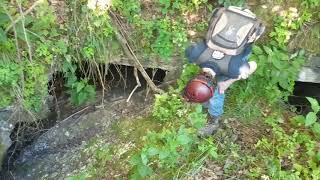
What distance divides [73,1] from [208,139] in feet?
7.49

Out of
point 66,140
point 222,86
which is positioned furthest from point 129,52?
point 66,140

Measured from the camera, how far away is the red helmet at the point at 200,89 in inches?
189

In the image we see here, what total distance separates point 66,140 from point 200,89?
211 cm

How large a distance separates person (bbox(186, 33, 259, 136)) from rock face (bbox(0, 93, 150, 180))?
3.18ft

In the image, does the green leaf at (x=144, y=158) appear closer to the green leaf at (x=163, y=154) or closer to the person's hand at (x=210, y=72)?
the green leaf at (x=163, y=154)

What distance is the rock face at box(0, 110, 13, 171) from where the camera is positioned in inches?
215

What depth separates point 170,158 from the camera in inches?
186

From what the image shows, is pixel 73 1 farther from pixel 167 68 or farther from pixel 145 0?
pixel 167 68

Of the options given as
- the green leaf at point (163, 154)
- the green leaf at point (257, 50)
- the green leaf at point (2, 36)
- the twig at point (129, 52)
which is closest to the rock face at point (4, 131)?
the green leaf at point (2, 36)

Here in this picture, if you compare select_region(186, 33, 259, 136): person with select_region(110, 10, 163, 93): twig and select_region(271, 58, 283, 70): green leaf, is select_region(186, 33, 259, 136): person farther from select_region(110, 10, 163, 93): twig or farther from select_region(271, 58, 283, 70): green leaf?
select_region(110, 10, 163, 93): twig

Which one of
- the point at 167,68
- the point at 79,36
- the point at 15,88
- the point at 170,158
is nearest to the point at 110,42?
the point at 79,36

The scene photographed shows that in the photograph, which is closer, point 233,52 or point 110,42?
point 233,52

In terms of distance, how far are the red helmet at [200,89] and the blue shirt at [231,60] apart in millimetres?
180

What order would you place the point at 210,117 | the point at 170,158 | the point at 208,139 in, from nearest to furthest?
1. the point at 170,158
2. the point at 208,139
3. the point at 210,117
